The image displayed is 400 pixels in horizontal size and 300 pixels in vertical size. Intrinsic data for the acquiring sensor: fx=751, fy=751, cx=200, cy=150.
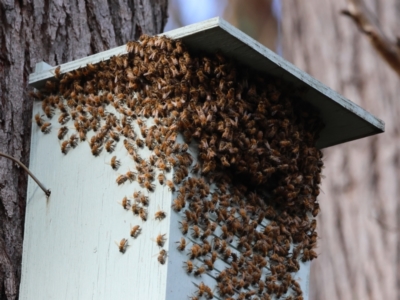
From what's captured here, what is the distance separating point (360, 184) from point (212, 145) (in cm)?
334

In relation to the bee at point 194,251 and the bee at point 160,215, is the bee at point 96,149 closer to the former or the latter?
the bee at point 160,215

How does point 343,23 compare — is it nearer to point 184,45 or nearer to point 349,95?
point 349,95

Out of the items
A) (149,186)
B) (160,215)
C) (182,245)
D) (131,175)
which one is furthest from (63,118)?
(182,245)

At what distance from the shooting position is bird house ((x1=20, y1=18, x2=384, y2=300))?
109 inches

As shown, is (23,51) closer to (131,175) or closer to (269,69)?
(131,175)

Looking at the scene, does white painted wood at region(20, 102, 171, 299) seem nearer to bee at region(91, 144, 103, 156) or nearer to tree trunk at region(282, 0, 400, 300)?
bee at region(91, 144, 103, 156)

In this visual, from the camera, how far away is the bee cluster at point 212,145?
111 inches

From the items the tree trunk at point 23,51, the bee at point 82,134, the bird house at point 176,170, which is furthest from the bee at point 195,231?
the tree trunk at point 23,51

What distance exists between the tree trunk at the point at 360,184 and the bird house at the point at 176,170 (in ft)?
8.63

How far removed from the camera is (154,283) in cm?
264

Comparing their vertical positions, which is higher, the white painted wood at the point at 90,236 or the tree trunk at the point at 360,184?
the tree trunk at the point at 360,184

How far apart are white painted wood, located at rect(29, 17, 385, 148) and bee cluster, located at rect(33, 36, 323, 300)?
0.13 feet

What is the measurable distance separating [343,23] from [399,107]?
89 cm

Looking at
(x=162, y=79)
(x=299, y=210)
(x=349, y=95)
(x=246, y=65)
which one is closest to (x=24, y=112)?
(x=162, y=79)
